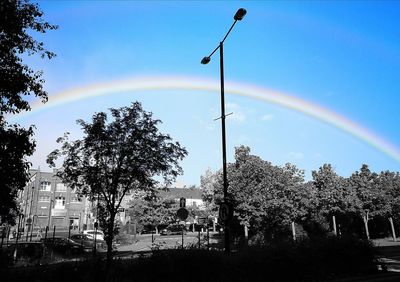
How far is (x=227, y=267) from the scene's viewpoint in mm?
9617

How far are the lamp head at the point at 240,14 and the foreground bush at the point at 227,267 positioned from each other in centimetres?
866

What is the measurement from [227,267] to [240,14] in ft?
30.1

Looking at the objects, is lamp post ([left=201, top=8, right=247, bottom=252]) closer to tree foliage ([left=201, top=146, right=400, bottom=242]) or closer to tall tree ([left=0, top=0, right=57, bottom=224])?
tall tree ([left=0, top=0, right=57, bottom=224])

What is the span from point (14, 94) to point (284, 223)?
28.4m

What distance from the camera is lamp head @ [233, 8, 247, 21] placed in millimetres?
11952

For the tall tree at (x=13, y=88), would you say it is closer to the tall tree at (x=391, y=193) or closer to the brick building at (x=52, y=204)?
the tall tree at (x=391, y=193)

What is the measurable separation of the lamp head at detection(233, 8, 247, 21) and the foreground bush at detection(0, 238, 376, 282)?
28.4ft

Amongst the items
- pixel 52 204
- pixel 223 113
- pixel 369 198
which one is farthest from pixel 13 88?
A: pixel 52 204

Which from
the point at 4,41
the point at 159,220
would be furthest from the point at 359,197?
the point at 4,41

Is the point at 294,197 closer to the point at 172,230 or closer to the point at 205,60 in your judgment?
the point at 205,60

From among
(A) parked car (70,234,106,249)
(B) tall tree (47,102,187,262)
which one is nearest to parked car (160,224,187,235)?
(A) parked car (70,234,106,249)

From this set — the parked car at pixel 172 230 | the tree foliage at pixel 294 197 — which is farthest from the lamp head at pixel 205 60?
the parked car at pixel 172 230

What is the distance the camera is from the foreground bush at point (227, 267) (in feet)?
26.9

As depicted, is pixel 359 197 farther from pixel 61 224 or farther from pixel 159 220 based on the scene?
pixel 61 224
